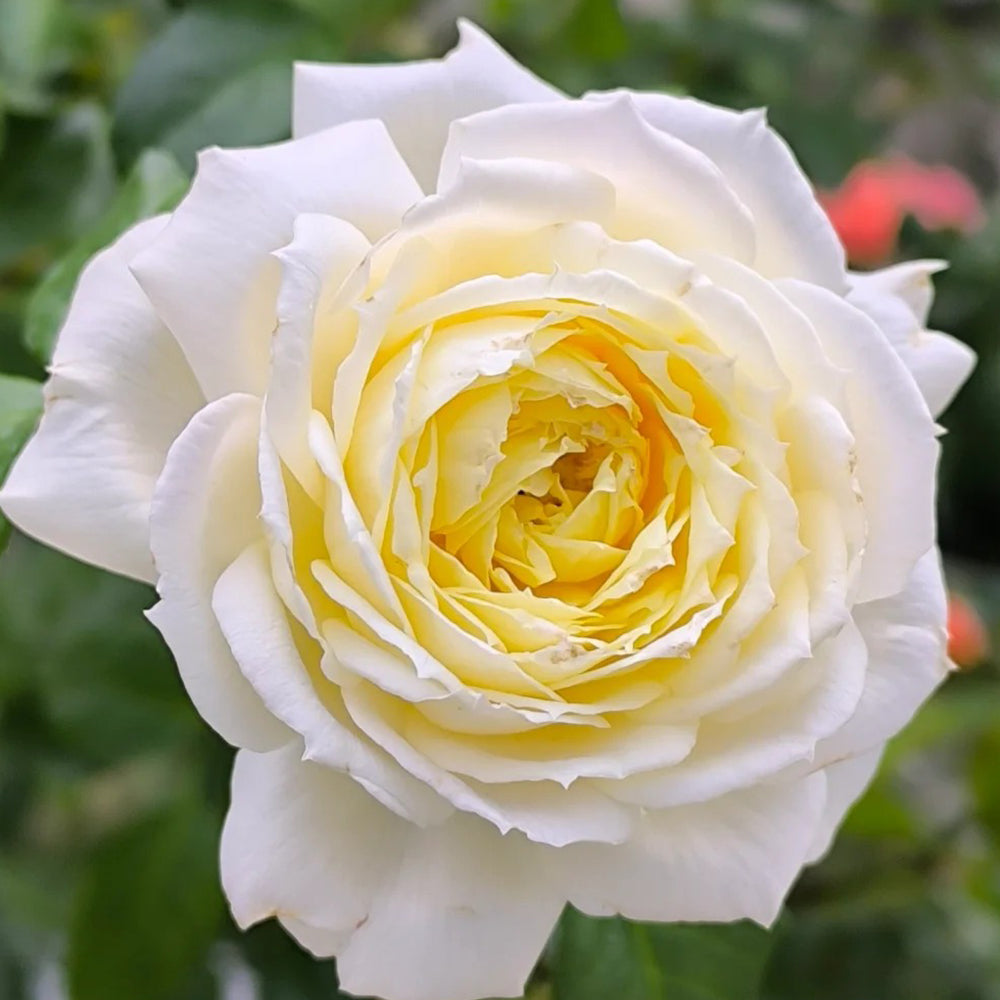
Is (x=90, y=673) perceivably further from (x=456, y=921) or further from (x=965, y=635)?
(x=965, y=635)

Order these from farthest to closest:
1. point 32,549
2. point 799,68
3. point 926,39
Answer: point 926,39, point 799,68, point 32,549

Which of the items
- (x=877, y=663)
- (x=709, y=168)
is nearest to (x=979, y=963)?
(x=877, y=663)

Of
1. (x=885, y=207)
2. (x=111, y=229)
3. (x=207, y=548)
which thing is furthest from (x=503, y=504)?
(x=885, y=207)

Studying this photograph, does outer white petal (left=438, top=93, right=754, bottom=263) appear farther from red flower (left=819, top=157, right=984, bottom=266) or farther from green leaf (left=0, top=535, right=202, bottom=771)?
red flower (left=819, top=157, right=984, bottom=266)

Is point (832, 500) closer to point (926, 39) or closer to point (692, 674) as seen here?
point (692, 674)

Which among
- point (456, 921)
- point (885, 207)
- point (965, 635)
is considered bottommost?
point (965, 635)

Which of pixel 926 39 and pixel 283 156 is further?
pixel 926 39
